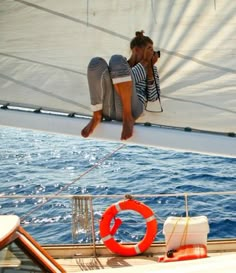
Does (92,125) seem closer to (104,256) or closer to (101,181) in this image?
(104,256)

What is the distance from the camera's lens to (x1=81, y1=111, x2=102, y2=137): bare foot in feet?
9.79

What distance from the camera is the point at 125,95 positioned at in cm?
297

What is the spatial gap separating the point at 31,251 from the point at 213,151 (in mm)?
1049

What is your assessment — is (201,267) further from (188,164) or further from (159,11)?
(188,164)

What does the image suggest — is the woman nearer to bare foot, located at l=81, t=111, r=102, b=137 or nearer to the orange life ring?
bare foot, located at l=81, t=111, r=102, b=137

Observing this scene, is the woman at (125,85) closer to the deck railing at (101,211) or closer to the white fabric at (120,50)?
the white fabric at (120,50)

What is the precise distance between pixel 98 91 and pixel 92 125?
7.2 inches

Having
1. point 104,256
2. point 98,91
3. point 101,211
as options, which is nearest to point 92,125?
point 98,91

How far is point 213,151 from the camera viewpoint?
2.84m

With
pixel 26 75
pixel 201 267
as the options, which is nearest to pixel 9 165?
pixel 26 75

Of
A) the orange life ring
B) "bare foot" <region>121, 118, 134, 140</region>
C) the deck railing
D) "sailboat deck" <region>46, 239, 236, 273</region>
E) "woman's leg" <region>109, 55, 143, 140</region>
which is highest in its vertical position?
"woman's leg" <region>109, 55, 143, 140</region>

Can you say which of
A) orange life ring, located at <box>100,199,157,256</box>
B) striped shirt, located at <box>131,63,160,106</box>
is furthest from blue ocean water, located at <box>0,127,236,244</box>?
striped shirt, located at <box>131,63,160,106</box>

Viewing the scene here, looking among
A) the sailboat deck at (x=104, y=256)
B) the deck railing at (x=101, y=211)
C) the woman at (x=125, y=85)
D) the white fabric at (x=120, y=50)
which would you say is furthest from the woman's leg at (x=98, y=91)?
the deck railing at (x=101, y=211)

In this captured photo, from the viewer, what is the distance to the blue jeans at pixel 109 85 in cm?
290
